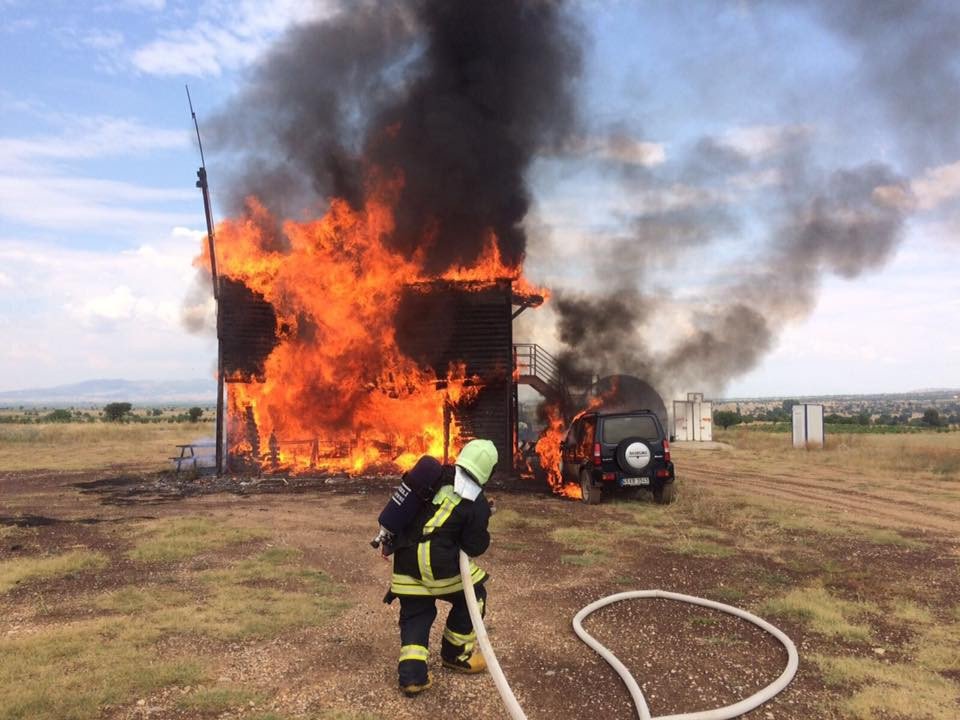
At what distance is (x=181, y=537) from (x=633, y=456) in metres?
7.79

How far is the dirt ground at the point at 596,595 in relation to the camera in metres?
4.51

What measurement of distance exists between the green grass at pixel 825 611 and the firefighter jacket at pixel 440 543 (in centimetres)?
346

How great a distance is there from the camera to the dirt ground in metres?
4.51

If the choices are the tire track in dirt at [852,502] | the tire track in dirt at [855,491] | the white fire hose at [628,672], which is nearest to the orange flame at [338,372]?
the tire track in dirt at [852,502]

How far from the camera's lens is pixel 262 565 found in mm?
8156

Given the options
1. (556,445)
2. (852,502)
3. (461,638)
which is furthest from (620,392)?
(461,638)

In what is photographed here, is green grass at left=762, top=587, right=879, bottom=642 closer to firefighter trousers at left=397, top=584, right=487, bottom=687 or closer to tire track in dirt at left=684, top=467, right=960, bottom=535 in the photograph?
firefighter trousers at left=397, top=584, right=487, bottom=687

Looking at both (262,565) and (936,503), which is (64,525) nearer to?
(262,565)

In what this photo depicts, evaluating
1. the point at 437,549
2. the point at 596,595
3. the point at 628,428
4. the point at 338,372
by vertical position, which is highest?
the point at 338,372

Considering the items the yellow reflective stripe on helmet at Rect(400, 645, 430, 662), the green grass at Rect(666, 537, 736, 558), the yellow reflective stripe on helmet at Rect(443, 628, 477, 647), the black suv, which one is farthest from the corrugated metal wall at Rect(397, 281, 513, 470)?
the yellow reflective stripe on helmet at Rect(400, 645, 430, 662)

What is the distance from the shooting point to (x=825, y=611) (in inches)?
243

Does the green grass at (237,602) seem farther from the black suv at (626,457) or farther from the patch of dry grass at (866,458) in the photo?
the patch of dry grass at (866,458)

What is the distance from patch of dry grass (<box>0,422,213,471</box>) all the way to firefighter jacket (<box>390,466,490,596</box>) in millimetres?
17676

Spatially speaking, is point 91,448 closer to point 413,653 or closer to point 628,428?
point 628,428
